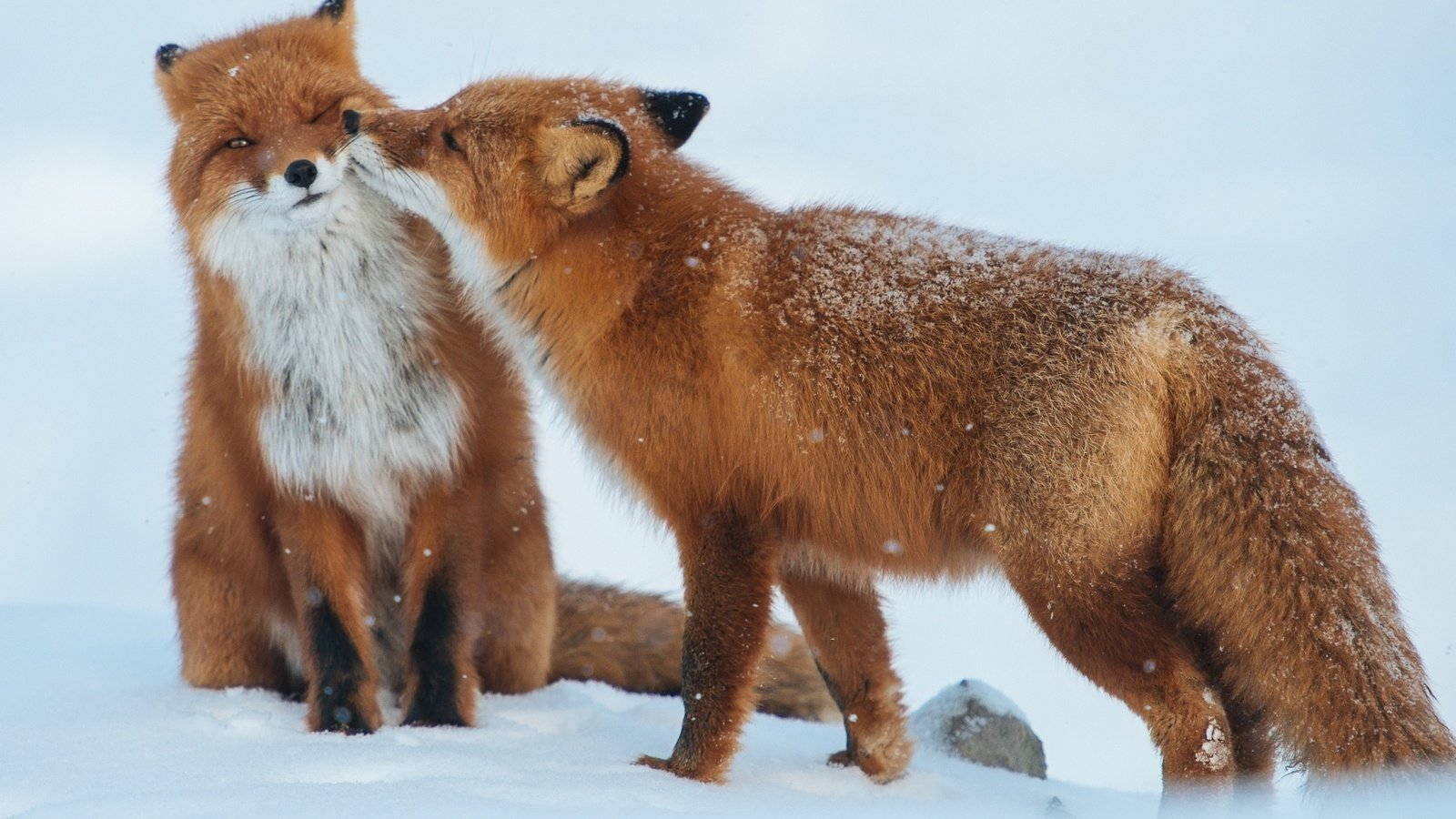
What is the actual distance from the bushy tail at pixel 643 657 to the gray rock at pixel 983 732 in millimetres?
601

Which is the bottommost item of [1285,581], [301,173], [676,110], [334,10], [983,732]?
[983,732]

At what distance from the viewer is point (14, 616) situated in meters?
7.32

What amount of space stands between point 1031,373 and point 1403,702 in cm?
130

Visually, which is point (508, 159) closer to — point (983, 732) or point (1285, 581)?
point (1285, 581)

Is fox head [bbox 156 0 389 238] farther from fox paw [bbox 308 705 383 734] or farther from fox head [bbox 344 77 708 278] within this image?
fox paw [bbox 308 705 383 734]

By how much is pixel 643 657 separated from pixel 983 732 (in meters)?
1.60

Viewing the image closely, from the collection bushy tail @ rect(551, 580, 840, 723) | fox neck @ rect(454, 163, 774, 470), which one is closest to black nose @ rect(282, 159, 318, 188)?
fox neck @ rect(454, 163, 774, 470)

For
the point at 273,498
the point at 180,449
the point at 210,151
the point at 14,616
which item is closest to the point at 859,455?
the point at 273,498

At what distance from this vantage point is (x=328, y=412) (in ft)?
15.5

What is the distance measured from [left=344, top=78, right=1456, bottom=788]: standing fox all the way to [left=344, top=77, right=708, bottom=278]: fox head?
11 mm

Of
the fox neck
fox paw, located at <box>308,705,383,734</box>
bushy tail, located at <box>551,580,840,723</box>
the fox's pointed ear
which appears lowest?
fox paw, located at <box>308,705,383,734</box>

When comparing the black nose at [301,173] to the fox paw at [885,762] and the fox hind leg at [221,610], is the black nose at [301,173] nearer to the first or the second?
the fox hind leg at [221,610]

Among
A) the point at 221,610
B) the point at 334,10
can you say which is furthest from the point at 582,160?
the point at 221,610

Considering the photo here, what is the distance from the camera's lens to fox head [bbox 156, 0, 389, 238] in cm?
440
